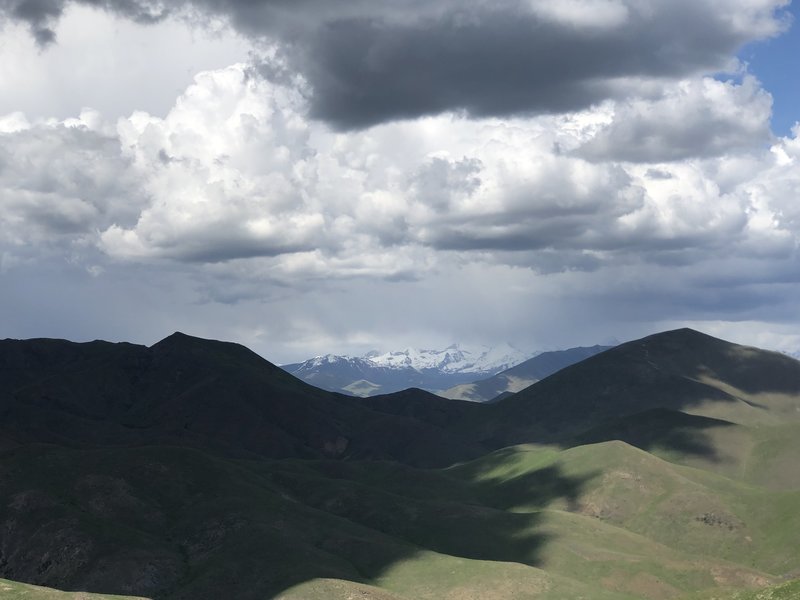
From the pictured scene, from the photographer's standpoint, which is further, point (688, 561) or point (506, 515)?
point (506, 515)

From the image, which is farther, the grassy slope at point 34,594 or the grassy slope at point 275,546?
the grassy slope at point 275,546

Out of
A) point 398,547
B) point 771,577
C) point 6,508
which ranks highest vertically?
point 6,508

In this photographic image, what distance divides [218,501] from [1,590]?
245 feet

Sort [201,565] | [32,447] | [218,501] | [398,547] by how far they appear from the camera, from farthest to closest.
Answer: [32,447] → [218,501] → [398,547] → [201,565]

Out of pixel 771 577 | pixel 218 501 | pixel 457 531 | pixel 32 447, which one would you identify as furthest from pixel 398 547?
pixel 32 447

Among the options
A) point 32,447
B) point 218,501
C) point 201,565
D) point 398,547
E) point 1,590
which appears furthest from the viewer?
point 32,447

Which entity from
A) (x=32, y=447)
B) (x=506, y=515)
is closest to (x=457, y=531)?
(x=506, y=515)

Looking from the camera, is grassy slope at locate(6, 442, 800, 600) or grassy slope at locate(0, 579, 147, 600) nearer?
grassy slope at locate(0, 579, 147, 600)

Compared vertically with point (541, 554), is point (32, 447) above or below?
above

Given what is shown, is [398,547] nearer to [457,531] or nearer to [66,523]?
[457,531]

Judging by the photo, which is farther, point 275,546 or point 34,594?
point 275,546

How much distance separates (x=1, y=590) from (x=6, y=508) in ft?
215

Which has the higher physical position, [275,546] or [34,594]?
[34,594]

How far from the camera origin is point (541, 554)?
17375cm
